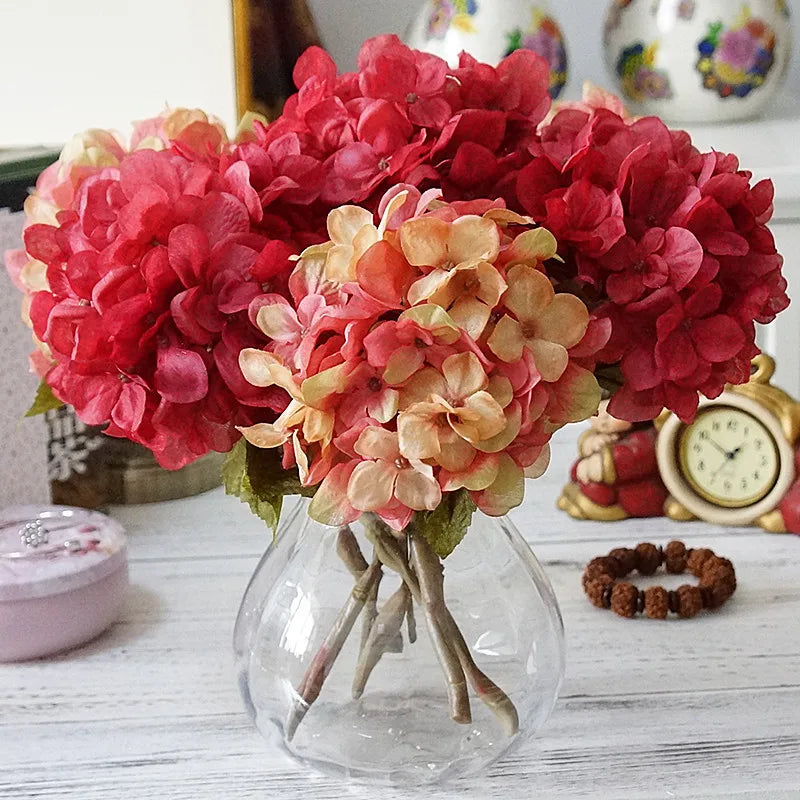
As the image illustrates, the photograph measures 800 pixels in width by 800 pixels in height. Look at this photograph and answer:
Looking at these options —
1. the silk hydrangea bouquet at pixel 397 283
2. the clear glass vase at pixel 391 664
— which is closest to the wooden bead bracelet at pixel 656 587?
the clear glass vase at pixel 391 664

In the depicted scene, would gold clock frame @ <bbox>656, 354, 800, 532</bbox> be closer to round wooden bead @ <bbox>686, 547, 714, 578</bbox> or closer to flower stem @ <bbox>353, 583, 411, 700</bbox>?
round wooden bead @ <bbox>686, 547, 714, 578</bbox>

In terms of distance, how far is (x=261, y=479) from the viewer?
1.58ft

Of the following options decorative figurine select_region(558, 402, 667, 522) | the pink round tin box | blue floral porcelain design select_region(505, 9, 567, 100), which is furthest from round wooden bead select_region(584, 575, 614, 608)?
blue floral porcelain design select_region(505, 9, 567, 100)

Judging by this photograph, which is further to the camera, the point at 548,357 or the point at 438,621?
the point at 438,621

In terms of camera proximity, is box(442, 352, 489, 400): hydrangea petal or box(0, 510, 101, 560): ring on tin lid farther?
box(0, 510, 101, 560): ring on tin lid

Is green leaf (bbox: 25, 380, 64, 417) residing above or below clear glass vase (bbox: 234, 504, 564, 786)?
above

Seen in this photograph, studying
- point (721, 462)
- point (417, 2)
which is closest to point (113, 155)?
point (721, 462)

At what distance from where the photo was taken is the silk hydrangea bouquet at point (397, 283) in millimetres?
380

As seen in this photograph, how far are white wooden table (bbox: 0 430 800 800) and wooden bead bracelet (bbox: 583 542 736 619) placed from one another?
10 mm

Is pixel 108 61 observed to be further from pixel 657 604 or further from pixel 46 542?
pixel 657 604

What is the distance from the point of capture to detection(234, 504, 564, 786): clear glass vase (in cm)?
56

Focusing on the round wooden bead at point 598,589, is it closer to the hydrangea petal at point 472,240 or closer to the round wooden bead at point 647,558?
the round wooden bead at point 647,558

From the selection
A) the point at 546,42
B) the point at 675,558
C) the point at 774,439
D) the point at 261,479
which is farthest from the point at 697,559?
the point at 546,42

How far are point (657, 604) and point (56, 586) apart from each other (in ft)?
1.22
